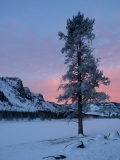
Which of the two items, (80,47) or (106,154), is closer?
(106,154)

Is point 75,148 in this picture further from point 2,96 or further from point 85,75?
point 2,96

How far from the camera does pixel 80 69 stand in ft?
76.4

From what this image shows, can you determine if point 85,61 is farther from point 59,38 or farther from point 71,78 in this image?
point 59,38

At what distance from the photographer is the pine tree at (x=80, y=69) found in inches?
894

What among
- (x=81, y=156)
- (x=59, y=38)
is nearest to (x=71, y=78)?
(x=59, y=38)

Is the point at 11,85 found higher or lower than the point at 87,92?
higher

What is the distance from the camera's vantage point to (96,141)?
16062 millimetres

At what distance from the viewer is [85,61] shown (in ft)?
79.0

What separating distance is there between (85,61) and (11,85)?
440 feet

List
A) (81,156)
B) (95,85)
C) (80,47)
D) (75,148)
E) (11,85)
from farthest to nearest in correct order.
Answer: (11,85) → (80,47) → (95,85) → (75,148) → (81,156)

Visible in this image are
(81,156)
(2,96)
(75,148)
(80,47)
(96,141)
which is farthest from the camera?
(2,96)

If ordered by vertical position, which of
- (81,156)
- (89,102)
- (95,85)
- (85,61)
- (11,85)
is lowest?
(81,156)

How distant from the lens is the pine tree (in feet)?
74.5

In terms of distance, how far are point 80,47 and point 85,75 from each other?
335 centimetres
